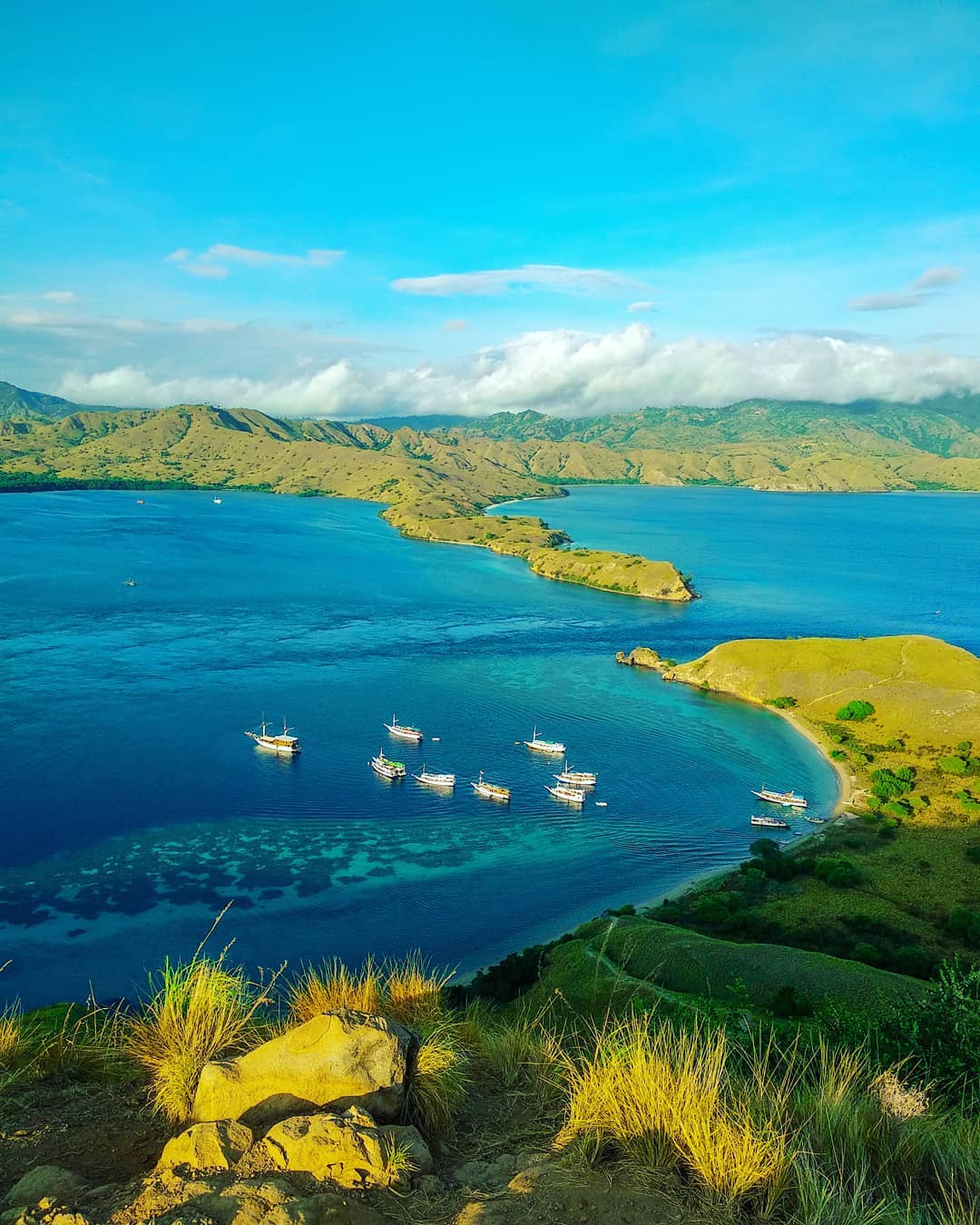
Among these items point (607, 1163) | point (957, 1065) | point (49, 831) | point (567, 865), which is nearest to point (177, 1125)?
point (607, 1163)

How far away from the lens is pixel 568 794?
67.1 m

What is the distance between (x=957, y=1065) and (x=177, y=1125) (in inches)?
449

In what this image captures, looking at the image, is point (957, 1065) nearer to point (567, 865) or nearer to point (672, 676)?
point (567, 865)

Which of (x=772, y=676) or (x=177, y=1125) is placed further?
(x=772, y=676)

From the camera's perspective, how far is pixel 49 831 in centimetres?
5656

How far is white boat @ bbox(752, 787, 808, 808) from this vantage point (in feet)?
222

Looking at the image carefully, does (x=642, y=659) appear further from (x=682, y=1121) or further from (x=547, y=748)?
(x=682, y=1121)

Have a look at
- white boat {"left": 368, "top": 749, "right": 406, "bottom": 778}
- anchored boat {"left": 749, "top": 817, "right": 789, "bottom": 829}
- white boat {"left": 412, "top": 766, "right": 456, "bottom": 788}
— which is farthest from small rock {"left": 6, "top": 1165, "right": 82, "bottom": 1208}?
anchored boat {"left": 749, "top": 817, "right": 789, "bottom": 829}

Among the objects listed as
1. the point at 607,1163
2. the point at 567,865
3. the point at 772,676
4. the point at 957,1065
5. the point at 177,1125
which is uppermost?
the point at 607,1163

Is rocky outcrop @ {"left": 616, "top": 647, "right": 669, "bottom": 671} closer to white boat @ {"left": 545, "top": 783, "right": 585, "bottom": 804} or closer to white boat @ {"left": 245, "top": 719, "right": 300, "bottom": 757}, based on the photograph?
white boat @ {"left": 545, "top": 783, "right": 585, "bottom": 804}

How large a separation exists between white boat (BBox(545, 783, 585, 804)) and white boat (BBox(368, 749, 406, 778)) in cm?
1265

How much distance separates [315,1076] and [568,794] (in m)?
60.5

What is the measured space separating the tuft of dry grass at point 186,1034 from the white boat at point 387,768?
58.2 meters

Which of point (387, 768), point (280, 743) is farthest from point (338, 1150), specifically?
point (280, 743)
